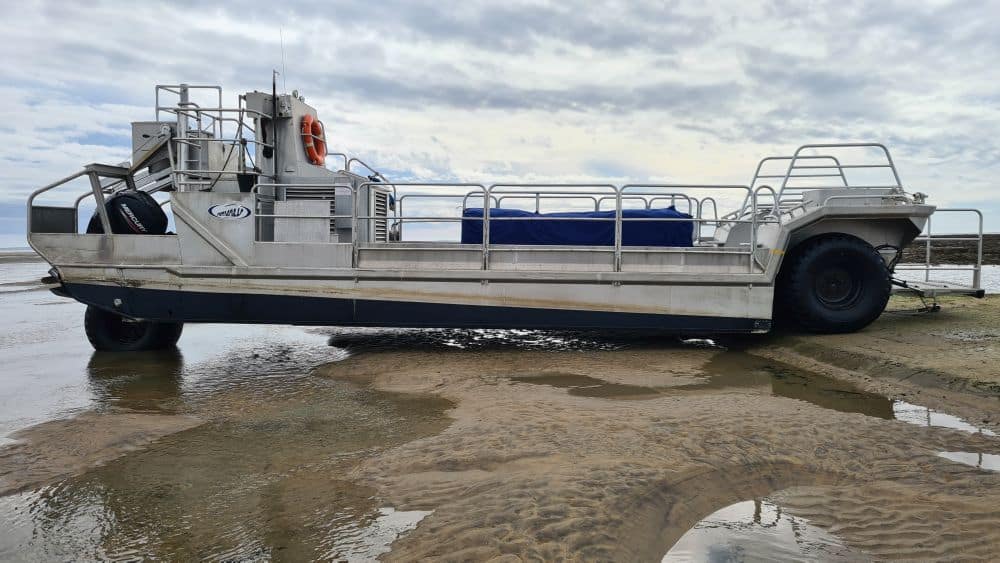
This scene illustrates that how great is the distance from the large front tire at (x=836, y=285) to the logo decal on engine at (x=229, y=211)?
6659 millimetres

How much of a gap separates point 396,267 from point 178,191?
281cm

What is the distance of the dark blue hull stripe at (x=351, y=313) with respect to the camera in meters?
7.64

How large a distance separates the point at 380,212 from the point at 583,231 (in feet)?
9.58

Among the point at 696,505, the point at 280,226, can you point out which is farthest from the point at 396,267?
the point at 696,505

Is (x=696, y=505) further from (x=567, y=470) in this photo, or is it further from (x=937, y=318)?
(x=937, y=318)

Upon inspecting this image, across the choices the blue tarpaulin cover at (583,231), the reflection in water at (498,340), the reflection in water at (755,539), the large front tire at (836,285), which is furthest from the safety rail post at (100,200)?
the large front tire at (836,285)

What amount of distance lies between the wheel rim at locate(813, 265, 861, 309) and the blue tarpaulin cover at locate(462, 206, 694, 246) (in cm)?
165

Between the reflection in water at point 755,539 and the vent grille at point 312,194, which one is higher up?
the vent grille at point 312,194

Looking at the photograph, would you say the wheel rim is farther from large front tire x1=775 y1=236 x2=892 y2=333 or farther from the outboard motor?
the outboard motor

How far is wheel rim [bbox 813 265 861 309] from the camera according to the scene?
7.74 metres

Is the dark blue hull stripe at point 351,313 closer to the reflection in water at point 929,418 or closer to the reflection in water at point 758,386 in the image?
the reflection in water at point 758,386

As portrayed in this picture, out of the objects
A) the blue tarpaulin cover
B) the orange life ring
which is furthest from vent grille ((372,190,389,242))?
the blue tarpaulin cover

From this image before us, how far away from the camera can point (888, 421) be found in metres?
4.58

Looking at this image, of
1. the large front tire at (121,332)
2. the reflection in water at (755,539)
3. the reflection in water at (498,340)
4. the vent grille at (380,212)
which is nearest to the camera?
the reflection in water at (755,539)
